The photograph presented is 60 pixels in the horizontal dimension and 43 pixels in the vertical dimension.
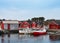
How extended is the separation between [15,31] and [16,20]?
10124 millimetres

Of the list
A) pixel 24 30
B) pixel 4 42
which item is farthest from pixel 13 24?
pixel 4 42

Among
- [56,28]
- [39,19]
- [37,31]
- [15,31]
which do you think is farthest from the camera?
[39,19]

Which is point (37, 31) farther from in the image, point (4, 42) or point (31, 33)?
point (4, 42)

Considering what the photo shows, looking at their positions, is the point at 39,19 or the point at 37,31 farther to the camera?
the point at 39,19

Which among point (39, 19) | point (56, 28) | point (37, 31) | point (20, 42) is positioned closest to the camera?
point (20, 42)

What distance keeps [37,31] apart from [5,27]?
683 inches

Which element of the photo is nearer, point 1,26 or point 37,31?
point 37,31

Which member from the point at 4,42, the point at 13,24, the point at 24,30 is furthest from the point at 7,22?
the point at 4,42

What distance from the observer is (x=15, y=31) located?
83.2 m

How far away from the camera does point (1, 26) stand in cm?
8694

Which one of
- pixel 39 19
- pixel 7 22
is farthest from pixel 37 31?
pixel 39 19

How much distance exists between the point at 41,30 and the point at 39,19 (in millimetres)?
52454

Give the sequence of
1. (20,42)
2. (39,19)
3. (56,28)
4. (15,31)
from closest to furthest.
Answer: (20,42) < (15,31) < (56,28) < (39,19)

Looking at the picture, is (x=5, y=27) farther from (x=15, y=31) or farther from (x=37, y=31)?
(x=37, y=31)
